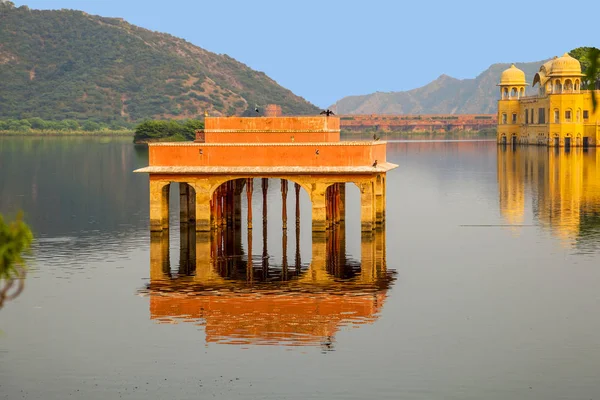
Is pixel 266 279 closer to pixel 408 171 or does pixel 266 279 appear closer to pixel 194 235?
pixel 194 235

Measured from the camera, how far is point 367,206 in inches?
1604

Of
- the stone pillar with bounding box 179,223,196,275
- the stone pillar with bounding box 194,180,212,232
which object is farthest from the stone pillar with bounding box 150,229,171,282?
the stone pillar with bounding box 194,180,212,232

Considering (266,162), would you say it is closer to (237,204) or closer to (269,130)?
(269,130)

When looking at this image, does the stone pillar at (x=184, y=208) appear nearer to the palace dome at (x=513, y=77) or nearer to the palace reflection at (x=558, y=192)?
the palace reflection at (x=558, y=192)

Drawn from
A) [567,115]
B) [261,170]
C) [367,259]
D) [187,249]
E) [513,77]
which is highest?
[513,77]

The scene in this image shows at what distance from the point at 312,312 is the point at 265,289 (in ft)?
12.2

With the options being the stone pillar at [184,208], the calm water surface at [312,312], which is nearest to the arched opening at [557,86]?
the calm water surface at [312,312]

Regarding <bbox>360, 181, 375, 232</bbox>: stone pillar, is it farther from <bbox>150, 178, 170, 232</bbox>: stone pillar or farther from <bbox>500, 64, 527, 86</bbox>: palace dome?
<bbox>500, 64, 527, 86</bbox>: palace dome

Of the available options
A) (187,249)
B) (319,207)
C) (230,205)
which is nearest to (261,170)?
(319,207)

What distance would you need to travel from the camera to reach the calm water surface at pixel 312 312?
73.3ft

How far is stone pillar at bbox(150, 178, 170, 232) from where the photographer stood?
40.8m

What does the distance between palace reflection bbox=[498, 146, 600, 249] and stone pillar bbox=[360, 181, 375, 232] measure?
7052 mm

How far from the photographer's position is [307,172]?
130 ft

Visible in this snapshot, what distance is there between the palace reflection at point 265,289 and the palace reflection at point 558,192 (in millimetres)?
8802
